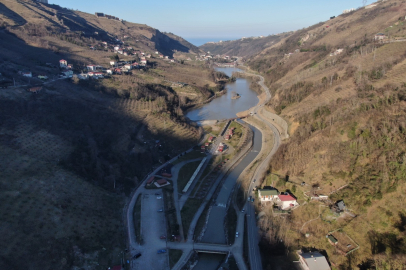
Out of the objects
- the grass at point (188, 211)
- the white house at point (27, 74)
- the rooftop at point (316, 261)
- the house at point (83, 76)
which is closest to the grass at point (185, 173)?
the grass at point (188, 211)

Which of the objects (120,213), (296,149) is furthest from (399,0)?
(120,213)

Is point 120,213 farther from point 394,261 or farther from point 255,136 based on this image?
point 255,136

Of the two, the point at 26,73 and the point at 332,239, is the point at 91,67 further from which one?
the point at 332,239

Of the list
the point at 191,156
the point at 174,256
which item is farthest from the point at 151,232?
the point at 191,156

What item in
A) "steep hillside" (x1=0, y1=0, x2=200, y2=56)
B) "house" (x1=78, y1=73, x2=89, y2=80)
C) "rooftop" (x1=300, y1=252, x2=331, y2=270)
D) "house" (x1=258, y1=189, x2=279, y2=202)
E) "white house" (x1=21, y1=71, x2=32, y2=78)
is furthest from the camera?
"steep hillside" (x1=0, y1=0, x2=200, y2=56)

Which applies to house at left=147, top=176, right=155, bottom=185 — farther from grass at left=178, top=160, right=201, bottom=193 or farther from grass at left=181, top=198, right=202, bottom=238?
grass at left=181, top=198, right=202, bottom=238

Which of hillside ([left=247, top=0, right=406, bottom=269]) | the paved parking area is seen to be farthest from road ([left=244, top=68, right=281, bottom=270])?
the paved parking area
